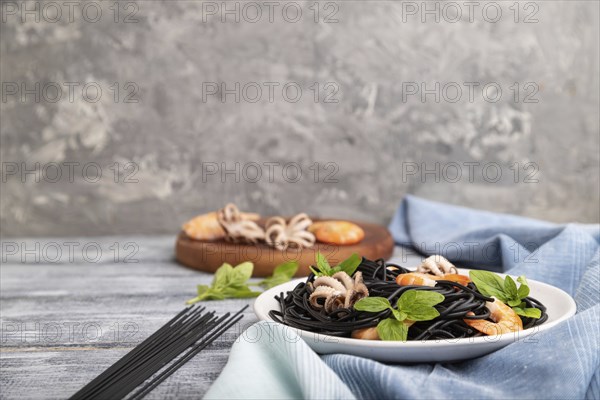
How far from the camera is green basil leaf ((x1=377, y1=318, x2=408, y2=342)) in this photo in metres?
0.98

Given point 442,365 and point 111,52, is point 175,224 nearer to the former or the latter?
point 111,52

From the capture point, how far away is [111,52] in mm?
2426

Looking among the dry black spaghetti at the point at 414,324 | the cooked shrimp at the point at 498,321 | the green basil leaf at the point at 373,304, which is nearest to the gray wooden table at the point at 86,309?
the dry black spaghetti at the point at 414,324

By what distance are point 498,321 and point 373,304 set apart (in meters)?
0.21

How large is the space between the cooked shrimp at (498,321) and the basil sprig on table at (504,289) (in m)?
0.03

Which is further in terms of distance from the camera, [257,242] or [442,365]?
[257,242]

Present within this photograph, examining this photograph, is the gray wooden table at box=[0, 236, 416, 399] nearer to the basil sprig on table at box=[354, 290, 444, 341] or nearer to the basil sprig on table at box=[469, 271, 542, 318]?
the basil sprig on table at box=[354, 290, 444, 341]

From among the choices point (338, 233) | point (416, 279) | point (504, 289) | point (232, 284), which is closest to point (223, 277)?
point (232, 284)

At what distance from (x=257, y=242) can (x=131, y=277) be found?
13.8 inches

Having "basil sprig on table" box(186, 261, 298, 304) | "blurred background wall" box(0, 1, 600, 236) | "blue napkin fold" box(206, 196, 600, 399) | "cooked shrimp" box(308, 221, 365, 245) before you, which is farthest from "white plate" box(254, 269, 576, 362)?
"blurred background wall" box(0, 1, 600, 236)

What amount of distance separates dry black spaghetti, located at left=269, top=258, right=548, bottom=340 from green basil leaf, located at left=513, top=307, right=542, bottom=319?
0.6 inches

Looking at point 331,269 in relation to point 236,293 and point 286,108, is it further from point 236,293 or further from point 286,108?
point 286,108

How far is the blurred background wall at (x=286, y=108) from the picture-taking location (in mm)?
2426

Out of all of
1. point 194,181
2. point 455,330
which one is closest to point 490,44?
point 194,181
